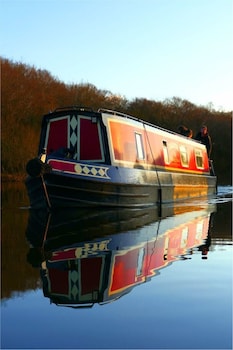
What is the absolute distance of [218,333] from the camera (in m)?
3.27

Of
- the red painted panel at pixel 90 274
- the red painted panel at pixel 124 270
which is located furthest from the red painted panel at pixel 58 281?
the red painted panel at pixel 124 270

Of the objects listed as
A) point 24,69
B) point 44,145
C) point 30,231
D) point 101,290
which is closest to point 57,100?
point 24,69

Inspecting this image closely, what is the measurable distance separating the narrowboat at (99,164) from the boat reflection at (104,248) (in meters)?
0.57

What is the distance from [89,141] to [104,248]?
5926 millimetres

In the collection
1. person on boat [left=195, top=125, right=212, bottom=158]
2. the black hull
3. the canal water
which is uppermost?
person on boat [left=195, top=125, right=212, bottom=158]

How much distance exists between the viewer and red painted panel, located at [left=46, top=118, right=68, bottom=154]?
12242mm

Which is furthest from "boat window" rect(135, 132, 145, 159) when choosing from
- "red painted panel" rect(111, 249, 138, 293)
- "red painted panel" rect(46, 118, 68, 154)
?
"red painted panel" rect(111, 249, 138, 293)

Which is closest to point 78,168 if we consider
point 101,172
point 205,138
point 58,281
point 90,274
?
point 101,172

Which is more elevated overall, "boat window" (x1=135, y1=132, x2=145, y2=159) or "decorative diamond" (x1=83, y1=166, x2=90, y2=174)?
"boat window" (x1=135, y1=132, x2=145, y2=159)

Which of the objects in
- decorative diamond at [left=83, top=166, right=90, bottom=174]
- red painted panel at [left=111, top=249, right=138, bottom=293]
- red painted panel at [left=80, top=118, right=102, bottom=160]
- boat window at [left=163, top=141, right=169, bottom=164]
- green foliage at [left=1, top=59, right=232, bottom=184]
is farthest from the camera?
green foliage at [left=1, top=59, right=232, bottom=184]

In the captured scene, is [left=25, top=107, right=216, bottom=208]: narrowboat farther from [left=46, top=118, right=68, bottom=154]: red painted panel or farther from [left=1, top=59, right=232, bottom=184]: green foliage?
[left=1, top=59, right=232, bottom=184]: green foliage

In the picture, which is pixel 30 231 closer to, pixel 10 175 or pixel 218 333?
pixel 218 333

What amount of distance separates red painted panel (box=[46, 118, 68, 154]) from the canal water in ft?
14.5

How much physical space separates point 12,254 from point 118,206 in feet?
18.9
